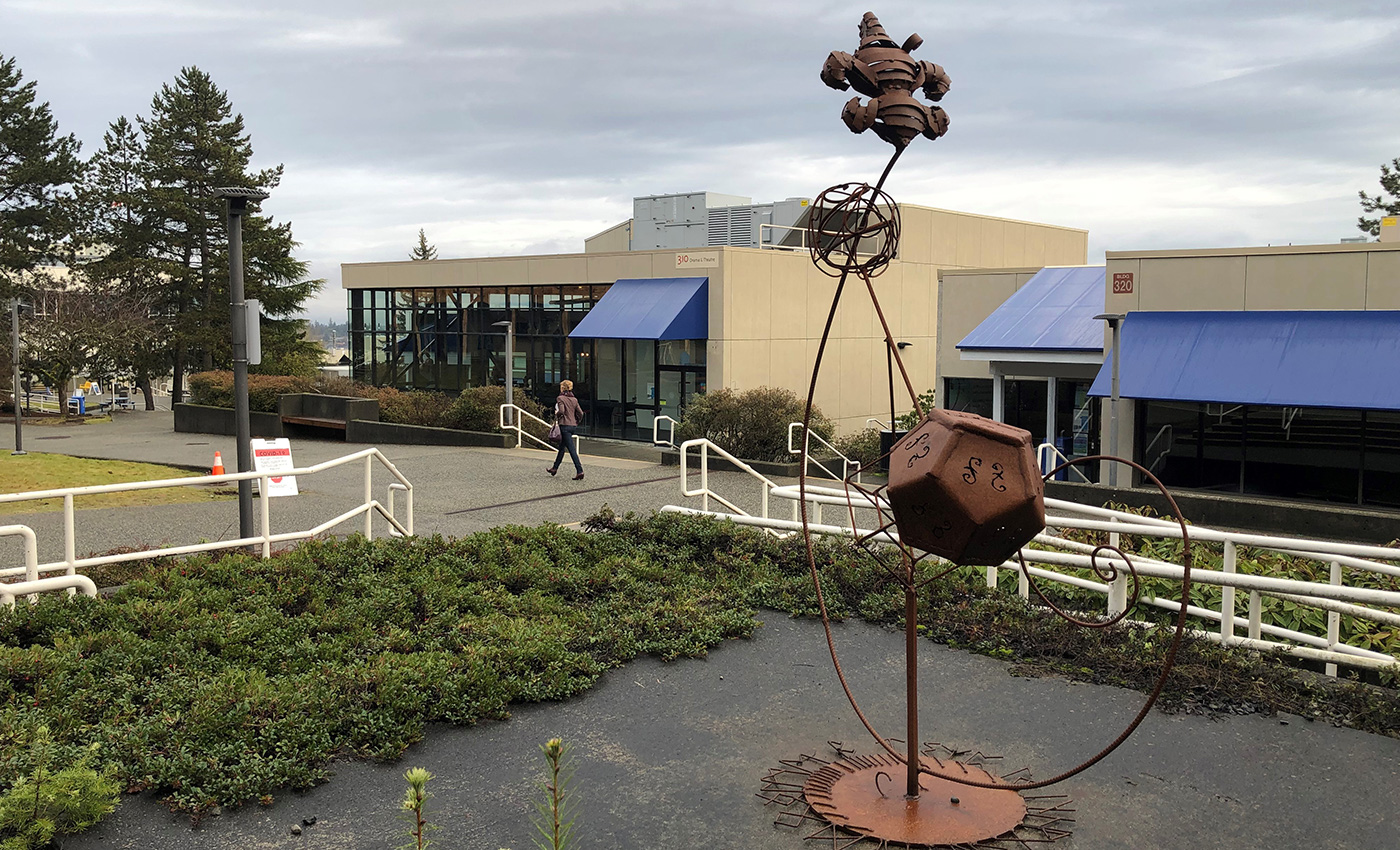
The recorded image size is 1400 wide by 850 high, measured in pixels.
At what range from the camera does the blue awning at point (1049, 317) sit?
21219 mm

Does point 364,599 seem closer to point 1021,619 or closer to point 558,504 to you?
point 1021,619

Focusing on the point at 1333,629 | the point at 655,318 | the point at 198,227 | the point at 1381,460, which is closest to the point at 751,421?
the point at 655,318

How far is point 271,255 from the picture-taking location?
4359 centimetres

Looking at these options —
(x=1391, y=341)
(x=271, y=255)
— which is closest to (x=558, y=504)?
(x=1391, y=341)

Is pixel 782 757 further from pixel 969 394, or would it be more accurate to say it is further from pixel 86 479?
pixel 969 394

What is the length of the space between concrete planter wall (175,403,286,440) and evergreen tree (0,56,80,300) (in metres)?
20.0

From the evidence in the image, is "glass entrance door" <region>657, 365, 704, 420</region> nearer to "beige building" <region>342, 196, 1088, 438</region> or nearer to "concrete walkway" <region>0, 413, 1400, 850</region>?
"beige building" <region>342, 196, 1088, 438</region>

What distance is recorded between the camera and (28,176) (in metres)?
44.5

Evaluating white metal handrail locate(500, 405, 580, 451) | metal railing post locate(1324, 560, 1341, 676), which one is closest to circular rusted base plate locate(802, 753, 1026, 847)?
metal railing post locate(1324, 560, 1341, 676)

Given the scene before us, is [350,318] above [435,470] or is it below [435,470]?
above

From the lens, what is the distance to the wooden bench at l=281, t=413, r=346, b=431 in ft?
92.9

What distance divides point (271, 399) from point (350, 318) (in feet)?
27.0

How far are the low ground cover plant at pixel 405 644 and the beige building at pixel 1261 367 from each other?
10.4 meters

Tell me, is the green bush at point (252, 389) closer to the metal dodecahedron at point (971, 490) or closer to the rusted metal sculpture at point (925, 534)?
the rusted metal sculpture at point (925, 534)
